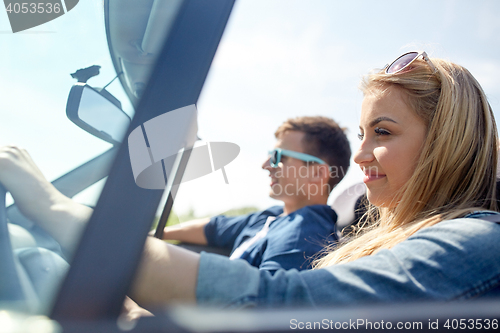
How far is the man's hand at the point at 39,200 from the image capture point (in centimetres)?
66

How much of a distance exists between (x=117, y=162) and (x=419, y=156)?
1044 mm

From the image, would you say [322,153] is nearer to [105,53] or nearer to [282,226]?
[282,226]

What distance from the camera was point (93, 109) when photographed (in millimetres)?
790

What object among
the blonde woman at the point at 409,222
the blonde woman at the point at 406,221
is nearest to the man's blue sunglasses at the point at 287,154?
the blonde woman at the point at 406,221

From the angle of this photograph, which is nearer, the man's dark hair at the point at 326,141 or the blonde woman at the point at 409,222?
the blonde woman at the point at 409,222

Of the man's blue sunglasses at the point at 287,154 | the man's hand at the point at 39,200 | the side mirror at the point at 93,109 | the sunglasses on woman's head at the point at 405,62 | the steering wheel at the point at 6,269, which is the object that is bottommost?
the man's blue sunglasses at the point at 287,154

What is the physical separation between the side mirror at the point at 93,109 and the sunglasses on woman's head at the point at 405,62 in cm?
108

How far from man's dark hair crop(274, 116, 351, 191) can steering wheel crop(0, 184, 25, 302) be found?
7.45ft

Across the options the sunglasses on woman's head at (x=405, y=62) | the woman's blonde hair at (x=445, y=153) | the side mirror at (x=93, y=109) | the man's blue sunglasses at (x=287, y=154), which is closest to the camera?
the side mirror at (x=93, y=109)

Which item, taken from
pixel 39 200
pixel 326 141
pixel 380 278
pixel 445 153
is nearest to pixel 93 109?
pixel 39 200

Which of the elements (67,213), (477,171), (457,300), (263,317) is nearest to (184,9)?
(67,213)

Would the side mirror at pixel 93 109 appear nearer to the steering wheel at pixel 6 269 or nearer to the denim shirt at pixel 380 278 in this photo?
the steering wheel at pixel 6 269

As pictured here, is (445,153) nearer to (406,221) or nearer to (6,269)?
(406,221)

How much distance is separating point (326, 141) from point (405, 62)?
1.48 meters
